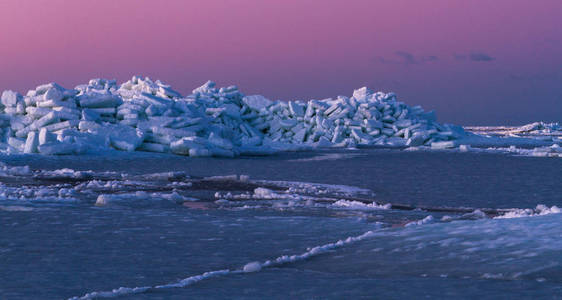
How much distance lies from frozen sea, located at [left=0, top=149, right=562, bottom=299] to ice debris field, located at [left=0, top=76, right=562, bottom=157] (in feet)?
24.9

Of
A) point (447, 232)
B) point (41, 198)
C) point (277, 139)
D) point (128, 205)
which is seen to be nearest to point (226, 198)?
point (128, 205)

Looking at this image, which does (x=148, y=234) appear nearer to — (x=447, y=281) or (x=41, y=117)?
(x=447, y=281)

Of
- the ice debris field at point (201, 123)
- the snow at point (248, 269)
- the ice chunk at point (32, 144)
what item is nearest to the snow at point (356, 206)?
the snow at point (248, 269)

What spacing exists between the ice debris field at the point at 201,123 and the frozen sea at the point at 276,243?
7.58m

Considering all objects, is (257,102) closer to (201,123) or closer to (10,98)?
(201,123)

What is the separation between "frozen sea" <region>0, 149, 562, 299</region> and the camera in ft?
11.4

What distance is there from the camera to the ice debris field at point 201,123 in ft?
56.5

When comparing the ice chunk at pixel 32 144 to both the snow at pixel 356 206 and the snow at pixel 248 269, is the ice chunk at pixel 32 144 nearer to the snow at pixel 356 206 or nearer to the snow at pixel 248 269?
the snow at pixel 356 206

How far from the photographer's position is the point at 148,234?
5.27 m

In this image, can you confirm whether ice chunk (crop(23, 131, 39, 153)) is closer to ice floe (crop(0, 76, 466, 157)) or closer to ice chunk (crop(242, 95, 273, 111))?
ice floe (crop(0, 76, 466, 157))

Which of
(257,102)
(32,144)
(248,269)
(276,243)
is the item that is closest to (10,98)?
(32,144)

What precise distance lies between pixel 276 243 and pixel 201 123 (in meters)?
14.7

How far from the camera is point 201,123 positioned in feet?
63.4

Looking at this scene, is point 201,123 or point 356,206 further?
point 201,123
